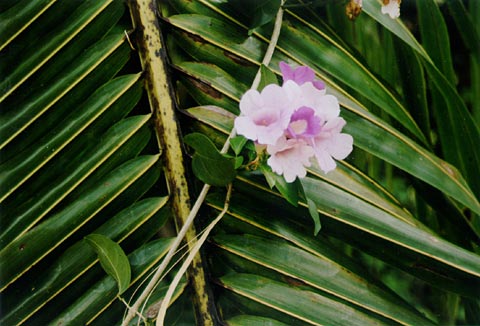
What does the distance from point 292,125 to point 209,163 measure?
0.34 ft

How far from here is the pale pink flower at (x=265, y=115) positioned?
1.53 ft

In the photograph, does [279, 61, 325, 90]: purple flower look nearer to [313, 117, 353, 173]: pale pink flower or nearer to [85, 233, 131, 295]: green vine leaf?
[313, 117, 353, 173]: pale pink flower

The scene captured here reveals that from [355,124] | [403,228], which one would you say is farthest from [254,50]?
[403,228]

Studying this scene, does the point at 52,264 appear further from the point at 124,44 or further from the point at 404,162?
the point at 404,162

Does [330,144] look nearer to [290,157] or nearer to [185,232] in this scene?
[290,157]

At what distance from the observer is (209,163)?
540 millimetres

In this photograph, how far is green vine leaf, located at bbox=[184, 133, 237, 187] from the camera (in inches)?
20.7

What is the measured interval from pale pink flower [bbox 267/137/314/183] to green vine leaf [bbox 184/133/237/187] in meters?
0.06

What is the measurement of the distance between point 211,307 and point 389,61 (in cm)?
→ 39

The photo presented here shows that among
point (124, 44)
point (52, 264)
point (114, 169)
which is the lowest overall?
point (52, 264)

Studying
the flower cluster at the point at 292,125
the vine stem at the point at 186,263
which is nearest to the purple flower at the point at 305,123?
the flower cluster at the point at 292,125

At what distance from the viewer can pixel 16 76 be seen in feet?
1.92

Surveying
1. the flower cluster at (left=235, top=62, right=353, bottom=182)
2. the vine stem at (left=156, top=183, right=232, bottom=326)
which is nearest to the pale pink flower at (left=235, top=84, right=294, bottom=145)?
the flower cluster at (left=235, top=62, right=353, bottom=182)

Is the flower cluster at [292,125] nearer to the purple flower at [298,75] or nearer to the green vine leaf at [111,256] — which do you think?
the purple flower at [298,75]
